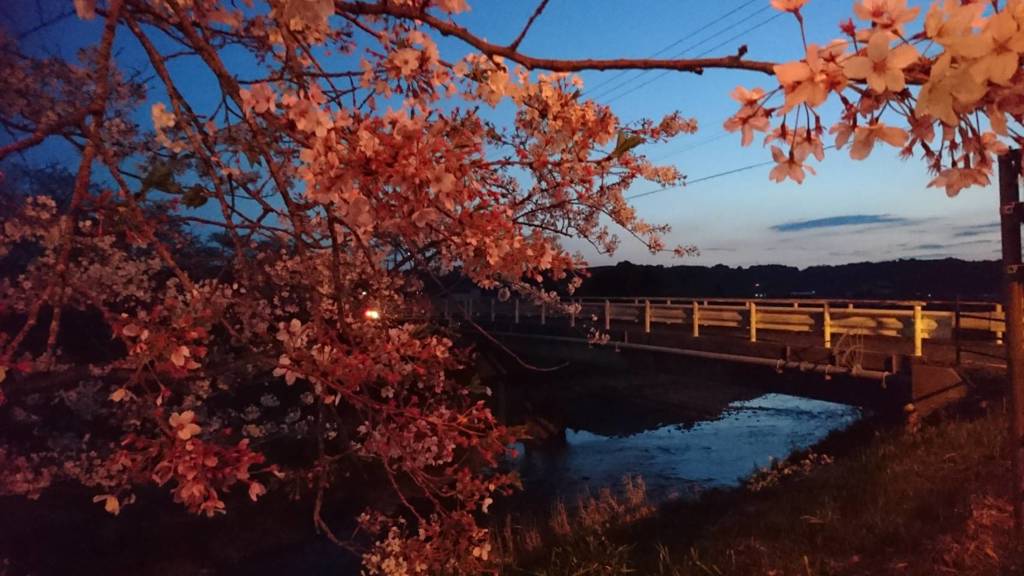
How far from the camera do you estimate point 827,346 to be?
50.8 feet

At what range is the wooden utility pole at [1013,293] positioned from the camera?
590 cm

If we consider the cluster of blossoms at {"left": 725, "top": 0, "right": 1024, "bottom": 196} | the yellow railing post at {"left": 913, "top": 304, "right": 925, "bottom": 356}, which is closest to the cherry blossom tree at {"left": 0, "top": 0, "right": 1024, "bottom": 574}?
the cluster of blossoms at {"left": 725, "top": 0, "right": 1024, "bottom": 196}

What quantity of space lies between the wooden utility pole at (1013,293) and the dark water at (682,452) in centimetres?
1256

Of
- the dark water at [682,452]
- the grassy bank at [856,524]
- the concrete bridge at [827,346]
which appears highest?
the concrete bridge at [827,346]

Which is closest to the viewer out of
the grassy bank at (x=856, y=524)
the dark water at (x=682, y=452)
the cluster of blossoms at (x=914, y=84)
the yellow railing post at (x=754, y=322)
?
the cluster of blossoms at (x=914, y=84)

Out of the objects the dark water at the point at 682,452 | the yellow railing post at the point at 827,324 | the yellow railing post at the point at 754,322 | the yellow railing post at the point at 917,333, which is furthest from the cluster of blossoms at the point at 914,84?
the dark water at the point at 682,452

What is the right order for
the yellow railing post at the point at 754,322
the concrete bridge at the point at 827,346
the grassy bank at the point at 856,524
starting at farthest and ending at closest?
the yellow railing post at the point at 754,322
the concrete bridge at the point at 827,346
the grassy bank at the point at 856,524

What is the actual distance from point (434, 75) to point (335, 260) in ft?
3.24

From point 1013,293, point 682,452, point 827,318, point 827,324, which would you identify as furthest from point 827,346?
point 682,452

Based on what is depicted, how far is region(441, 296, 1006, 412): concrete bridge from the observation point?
12625mm

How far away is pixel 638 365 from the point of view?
20.8m

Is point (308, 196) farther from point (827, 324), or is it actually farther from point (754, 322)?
point (754, 322)

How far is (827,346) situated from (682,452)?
11126mm

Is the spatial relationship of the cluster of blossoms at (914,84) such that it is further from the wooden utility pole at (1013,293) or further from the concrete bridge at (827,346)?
the concrete bridge at (827,346)
